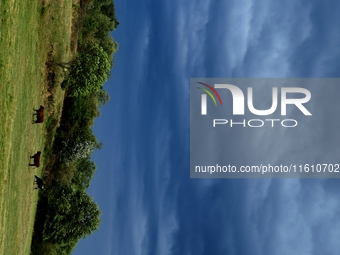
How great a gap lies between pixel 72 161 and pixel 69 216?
312 inches

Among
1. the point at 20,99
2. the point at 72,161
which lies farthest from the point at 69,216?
the point at 20,99

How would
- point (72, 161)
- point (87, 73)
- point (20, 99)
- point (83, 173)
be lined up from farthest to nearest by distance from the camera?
point (83, 173) → point (72, 161) → point (87, 73) → point (20, 99)

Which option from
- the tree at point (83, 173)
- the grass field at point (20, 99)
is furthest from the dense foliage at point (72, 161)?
the grass field at point (20, 99)

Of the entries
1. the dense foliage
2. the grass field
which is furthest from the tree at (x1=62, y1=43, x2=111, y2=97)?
the grass field

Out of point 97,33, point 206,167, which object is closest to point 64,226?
point 206,167

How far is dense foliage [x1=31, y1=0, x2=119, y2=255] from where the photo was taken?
183 feet

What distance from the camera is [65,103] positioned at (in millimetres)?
66312

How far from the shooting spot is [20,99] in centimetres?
3853

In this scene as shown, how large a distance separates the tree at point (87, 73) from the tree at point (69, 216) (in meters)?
14.6

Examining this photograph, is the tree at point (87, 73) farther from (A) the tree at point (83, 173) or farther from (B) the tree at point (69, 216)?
(A) the tree at point (83, 173)

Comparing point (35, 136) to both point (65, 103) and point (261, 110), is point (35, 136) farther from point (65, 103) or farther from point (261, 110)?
point (261, 110)

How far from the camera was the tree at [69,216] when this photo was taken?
5769 cm

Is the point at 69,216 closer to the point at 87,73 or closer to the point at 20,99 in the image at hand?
the point at 87,73

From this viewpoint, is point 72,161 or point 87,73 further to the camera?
point 72,161
